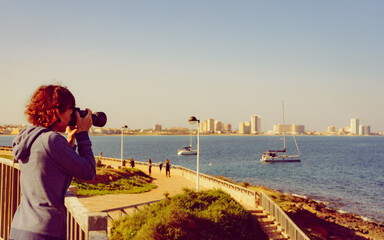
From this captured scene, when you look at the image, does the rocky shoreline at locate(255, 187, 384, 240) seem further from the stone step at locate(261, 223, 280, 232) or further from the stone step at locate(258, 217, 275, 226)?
the stone step at locate(261, 223, 280, 232)

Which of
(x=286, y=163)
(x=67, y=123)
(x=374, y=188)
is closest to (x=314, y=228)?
(x=67, y=123)

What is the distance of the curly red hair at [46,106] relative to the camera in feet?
6.72

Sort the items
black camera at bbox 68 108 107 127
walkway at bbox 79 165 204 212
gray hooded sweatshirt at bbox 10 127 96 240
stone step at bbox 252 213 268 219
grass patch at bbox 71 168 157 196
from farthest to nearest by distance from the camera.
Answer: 1. grass patch at bbox 71 168 157 196
2. stone step at bbox 252 213 268 219
3. walkway at bbox 79 165 204 212
4. black camera at bbox 68 108 107 127
5. gray hooded sweatshirt at bbox 10 127 96 240

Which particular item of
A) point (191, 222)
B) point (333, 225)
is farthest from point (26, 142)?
point (333, 225)

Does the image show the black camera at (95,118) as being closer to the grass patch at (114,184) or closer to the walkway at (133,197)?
the walkway at (133,197)

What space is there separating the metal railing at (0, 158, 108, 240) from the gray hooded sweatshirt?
0.57ft

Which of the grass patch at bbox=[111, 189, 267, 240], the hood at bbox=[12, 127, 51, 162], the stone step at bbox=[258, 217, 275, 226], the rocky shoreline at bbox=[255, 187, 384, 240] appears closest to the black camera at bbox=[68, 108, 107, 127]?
the hood at bbox=[12, 127, 51, 162]

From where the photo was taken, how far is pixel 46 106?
6.72 ft

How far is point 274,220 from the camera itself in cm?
1627

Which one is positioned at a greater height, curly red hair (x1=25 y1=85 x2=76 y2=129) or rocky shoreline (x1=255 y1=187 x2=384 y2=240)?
curly red hair (x1=25 y1=85 x2=76 y2=129)

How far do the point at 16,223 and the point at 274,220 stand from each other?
15843 millimetres

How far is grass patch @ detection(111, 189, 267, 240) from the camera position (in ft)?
37.2

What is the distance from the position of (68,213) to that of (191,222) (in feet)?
32.3

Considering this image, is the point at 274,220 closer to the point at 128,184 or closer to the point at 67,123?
the point at 128,184
